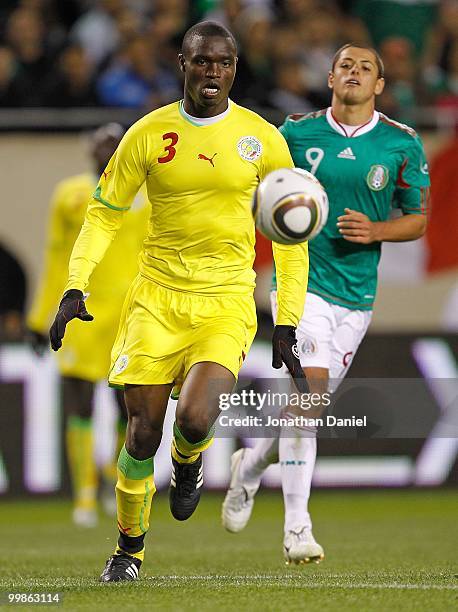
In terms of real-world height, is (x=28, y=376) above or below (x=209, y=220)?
below

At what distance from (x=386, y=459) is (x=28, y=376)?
311 centimetres

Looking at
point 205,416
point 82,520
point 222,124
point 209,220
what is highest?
point 222,124

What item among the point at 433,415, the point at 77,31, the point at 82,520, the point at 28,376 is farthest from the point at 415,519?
the point at 77,31

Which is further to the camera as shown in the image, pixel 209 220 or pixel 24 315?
pixel 24 315

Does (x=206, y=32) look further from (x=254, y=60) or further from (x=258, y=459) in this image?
(x=254, y=60)

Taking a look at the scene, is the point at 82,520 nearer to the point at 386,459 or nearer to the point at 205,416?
the point at 386,459

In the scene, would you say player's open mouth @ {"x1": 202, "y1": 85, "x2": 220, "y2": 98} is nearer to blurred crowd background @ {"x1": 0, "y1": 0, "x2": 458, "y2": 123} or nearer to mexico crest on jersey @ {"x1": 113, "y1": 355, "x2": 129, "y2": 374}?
mexico crest on jersey @ {"x1": 113, "y1": 355, "x2": 129, "y2": 374}

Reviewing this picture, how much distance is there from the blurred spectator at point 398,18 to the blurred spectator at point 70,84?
340 centimetres

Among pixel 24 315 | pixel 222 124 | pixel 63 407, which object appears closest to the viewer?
pixel 222 124

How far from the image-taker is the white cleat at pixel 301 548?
6.99m

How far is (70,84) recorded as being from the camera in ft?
42.1

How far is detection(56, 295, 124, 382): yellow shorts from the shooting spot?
35.2 feet

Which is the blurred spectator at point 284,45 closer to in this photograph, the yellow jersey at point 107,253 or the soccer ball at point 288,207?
the yellow jersey at point 107,253

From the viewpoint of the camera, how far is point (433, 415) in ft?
38.7
